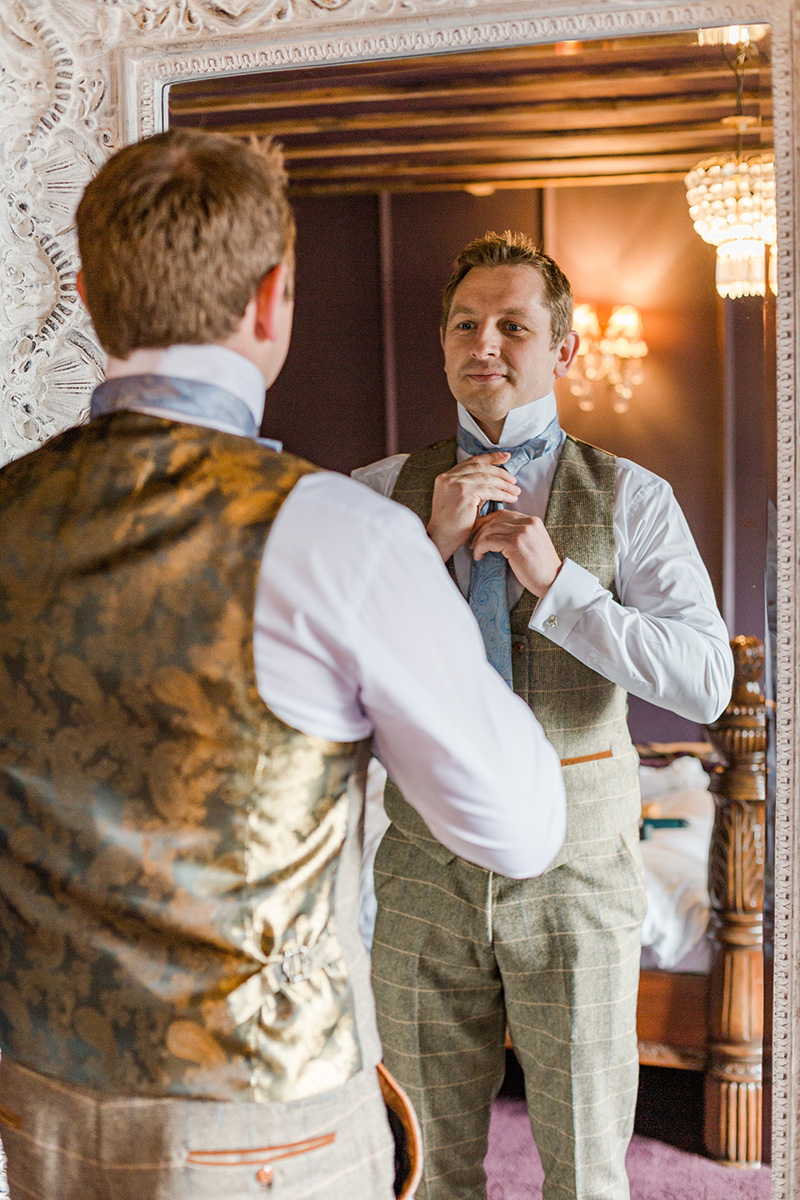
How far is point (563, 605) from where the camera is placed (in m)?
1.50

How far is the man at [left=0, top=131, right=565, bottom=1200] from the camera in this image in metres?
0.86

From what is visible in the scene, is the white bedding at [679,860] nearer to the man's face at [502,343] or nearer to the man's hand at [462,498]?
the man's hand at [462,498]

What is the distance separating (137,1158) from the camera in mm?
931

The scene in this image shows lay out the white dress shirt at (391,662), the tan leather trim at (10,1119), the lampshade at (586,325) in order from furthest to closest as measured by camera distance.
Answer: the lampshade at (586,325)
the tan leather trim at (10,1119)
the white dress shirt at (391,662)

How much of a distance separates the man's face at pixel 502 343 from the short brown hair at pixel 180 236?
29.6 inches

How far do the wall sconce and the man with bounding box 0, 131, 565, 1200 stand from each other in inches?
30.4

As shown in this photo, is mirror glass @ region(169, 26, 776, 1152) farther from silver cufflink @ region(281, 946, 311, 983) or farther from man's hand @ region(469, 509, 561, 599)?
silver cufflink @ region(281, 946, 311, 983)

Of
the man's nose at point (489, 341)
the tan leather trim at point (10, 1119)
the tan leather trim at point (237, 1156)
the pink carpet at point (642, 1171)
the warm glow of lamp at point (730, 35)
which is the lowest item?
the pink carpet at point (642, 1171)

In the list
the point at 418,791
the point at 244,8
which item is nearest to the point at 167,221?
the point at 418,791

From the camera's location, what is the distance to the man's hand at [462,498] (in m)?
1.57

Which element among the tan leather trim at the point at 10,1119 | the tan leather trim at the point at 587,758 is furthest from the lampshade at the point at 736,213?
the tan leather trim at the point at 10,1119

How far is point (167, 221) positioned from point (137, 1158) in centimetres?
85

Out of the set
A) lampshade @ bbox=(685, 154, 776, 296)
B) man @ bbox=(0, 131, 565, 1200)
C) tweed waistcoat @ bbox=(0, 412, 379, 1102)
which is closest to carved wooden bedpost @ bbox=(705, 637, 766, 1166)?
lampshade @ bbox=(685, 154, 776, 296)

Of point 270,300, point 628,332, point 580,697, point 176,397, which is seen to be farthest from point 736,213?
point 176,397
